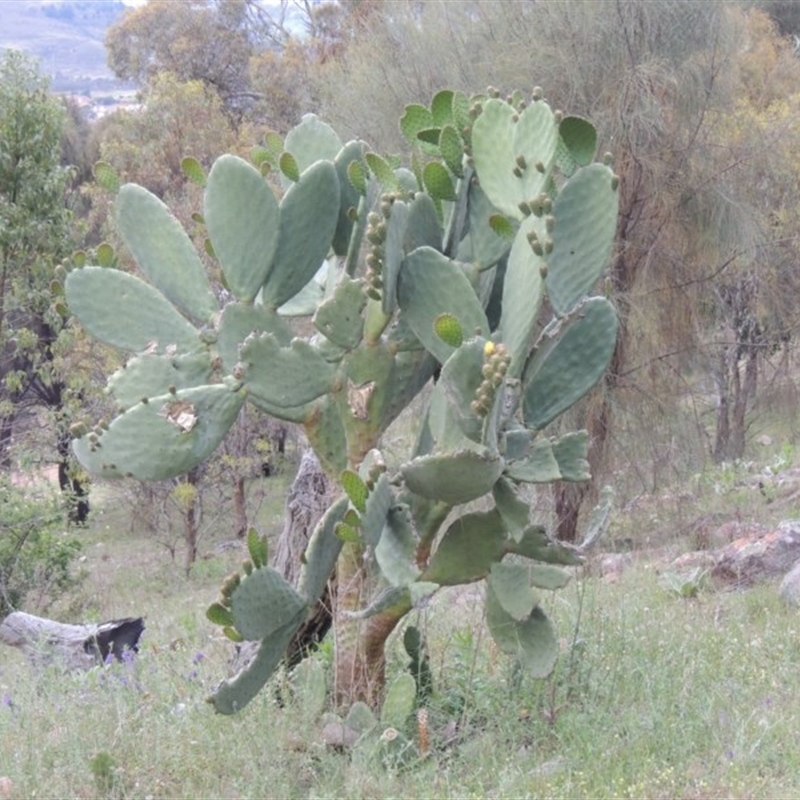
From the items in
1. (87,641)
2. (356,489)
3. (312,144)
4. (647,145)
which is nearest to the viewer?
(356,489)

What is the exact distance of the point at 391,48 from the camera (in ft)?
36.2

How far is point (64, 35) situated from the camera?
139 m

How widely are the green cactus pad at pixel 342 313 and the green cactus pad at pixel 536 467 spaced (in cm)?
60

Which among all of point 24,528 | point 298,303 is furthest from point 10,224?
point 298,303

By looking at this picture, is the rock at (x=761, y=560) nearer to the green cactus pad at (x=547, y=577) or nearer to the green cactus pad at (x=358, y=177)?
the green cactus pad at (x=547, y=577)

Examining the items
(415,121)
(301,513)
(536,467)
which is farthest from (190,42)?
(536,467)

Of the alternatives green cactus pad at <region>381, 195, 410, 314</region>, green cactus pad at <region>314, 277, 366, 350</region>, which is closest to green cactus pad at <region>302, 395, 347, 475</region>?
green cactus pad at <region>314, 277, 366, 350</region>

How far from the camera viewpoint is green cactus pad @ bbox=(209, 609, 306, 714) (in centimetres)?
342

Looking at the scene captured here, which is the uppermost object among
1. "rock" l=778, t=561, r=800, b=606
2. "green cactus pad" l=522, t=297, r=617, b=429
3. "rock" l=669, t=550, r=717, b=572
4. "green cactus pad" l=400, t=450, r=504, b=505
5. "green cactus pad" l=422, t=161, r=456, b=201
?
"green cactus pad" l=422, t=161, r=456, b=201

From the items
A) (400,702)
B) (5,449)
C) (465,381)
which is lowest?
(5,449)

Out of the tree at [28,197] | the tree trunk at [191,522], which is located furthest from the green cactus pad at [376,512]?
the tree trunk at [191,522]

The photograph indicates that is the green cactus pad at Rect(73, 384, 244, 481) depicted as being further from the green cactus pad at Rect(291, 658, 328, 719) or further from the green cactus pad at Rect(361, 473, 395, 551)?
the green cactus pad at Rect(291, 658, 328, 719)

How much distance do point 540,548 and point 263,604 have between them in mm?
865

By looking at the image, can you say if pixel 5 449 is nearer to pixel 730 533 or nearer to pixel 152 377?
pixel 730 533
